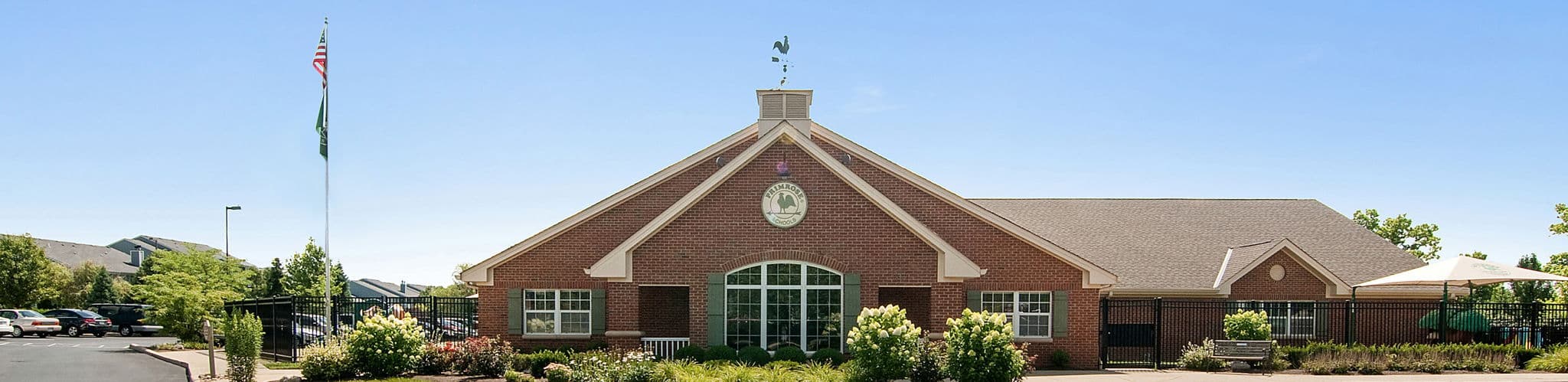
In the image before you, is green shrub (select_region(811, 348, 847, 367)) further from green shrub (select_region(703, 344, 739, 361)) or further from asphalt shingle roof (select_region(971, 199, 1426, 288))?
asphalt shingle roof (select_region(971, 199, 1426, 288))

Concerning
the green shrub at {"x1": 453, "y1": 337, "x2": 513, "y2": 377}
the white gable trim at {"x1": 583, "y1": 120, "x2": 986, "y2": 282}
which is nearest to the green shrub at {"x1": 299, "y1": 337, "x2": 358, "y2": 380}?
the green shrub at {"x1": 453, "y1": 337, "x2": 513, "y2": 377}

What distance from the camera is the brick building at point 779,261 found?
2153 centimetres

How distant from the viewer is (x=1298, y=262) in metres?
26.2

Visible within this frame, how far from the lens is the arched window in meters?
21.6

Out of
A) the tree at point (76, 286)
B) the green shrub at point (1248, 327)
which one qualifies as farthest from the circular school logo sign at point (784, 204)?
the tree at point (76, 286)

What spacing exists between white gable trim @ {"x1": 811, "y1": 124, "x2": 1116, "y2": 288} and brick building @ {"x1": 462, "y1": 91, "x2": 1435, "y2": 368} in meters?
0.03

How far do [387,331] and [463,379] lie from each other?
168 centimetres

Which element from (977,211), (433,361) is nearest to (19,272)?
(433,361)

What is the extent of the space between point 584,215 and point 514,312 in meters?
2.35

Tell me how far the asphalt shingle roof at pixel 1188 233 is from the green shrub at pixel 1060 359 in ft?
16.1

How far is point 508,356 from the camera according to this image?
19469mm

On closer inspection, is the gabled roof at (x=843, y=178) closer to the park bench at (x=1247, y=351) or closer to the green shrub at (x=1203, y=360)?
the green shrub at (x=1203, y=360)

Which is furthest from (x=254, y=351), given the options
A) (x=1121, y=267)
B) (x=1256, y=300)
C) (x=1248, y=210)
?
(x=1248, y=210)

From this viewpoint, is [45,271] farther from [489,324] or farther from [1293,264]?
[1293,264]
